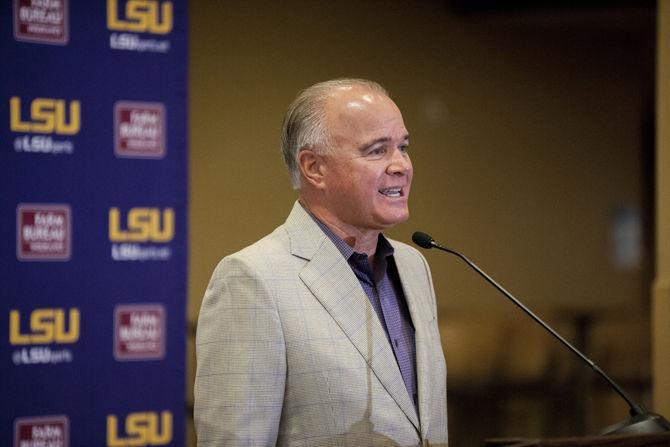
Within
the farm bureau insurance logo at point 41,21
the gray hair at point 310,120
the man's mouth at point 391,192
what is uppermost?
the farm bureau insurance logo at point 41,21

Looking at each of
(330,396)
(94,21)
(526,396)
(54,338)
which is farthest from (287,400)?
(526,396)

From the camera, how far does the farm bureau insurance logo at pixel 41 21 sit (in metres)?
3.38

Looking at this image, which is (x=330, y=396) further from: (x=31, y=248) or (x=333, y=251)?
(x=31, y=248)

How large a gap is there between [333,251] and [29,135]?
1931 millimetres

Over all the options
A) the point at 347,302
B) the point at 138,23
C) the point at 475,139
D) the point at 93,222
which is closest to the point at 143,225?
the point at 93,222

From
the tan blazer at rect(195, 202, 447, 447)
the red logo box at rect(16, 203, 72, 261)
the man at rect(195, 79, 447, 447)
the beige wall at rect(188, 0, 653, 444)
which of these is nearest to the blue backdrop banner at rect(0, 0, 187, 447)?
the red logo box at rect(16, 203, 72, 261)

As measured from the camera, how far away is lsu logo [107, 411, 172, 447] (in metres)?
3.55

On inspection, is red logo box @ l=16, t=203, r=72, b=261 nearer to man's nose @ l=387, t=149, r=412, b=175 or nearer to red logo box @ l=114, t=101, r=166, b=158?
red logo box @ l=114, t=101, r=166, b=158

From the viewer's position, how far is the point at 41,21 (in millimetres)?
3432

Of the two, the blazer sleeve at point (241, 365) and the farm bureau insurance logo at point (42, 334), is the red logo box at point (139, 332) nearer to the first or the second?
the farm bureau insurance logo at point (42, 334)

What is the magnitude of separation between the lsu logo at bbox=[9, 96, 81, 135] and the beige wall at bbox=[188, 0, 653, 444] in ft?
4.30

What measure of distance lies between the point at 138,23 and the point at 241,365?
2244mm

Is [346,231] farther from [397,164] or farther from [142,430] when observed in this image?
[142,430]

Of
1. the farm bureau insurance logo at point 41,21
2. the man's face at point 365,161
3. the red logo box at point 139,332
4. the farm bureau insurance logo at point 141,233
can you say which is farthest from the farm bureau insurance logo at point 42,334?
the man's face at point 365,161
